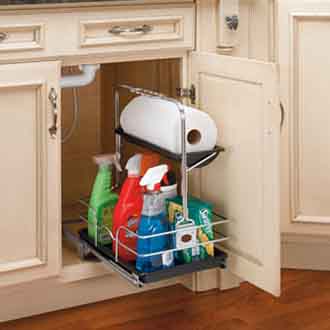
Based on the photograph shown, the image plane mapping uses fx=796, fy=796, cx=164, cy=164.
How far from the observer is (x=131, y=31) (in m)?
2.23

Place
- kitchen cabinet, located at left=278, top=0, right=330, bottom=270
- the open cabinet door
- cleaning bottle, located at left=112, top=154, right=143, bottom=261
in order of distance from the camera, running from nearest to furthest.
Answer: the open cabinet door, cleaning bottle, located at left=112, top=154, right=143, bottom=261, kitchen cabinet, located at left=278, top=0, right=330, bottom=270

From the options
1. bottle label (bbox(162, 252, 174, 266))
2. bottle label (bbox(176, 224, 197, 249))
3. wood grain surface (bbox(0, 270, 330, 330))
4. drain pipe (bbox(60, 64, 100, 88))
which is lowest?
wood grain surface (bbox(0, 270, 330, 330))

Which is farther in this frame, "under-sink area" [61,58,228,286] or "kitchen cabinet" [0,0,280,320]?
"under-sink area" [61,58,228,286]

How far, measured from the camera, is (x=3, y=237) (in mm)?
2131

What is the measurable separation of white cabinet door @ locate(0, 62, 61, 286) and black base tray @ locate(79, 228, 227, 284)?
A: 15 centimetres

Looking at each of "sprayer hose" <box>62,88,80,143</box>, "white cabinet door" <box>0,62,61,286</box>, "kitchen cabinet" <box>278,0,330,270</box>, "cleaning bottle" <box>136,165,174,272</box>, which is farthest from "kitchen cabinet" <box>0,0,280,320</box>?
"sprayer hose" <box>62,88,80,143</box>

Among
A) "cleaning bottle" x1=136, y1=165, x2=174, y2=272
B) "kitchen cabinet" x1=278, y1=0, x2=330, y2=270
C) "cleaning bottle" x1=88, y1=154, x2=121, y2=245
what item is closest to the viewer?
"cleaning bottle" x1=136, y1=165, x2=174, y2=272

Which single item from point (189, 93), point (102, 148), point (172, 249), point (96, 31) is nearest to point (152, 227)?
point (172, 249)

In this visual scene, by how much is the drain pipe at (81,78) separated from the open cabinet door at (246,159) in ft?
1.51

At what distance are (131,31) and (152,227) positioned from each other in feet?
1.82

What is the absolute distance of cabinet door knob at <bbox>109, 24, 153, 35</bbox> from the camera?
7.25 feet

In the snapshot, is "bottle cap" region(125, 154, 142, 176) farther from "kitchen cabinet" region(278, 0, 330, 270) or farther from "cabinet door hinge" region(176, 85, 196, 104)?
"kitchen cabinet" region(278, 0, 330, 270)

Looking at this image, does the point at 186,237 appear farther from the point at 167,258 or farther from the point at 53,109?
the point at 53,109

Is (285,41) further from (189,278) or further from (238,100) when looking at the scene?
(189,278)
